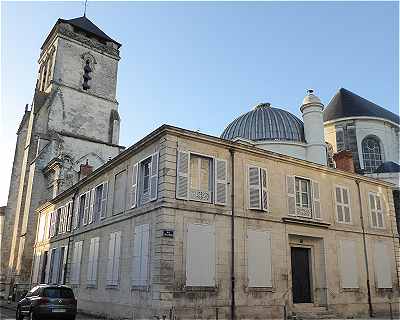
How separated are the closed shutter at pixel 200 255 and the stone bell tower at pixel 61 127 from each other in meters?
16.8

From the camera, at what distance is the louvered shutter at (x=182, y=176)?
473 inches

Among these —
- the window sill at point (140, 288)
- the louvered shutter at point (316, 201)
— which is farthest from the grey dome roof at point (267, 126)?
the window sill at point (140, 288)

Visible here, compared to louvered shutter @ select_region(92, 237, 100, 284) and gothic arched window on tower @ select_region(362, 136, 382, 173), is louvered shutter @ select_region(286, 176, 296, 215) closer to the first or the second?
louvered shutter @ select_region(92, 237, 100, 284)

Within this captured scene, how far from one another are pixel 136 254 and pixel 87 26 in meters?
32.2

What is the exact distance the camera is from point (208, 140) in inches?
516

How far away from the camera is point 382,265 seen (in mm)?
16797

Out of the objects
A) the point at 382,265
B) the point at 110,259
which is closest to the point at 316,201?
the point at 382,265

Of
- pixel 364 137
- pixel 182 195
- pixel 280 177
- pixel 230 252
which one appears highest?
pixel 364 137

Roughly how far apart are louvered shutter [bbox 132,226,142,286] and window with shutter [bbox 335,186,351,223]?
8.63m

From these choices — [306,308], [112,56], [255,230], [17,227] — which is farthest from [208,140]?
[112,56]

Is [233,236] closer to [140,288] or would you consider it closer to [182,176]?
[182,176]

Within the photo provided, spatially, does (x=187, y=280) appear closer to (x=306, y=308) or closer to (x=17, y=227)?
(x=306, y=308)

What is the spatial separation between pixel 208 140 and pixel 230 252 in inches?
152

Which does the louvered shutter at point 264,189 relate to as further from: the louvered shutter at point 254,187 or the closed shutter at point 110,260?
the closed shutter at point 110,260
